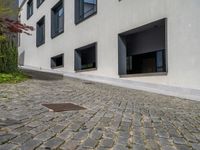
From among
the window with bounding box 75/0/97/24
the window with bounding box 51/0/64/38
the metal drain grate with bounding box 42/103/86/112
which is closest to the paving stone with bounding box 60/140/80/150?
the metal drain grate with bounding box 42/103/86/112

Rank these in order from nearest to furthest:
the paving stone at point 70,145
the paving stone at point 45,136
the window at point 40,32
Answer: the paving stone at point 70,145 → the paving stone at point 45,136 → the window at point 40,32

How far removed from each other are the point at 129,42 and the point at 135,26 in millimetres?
3879

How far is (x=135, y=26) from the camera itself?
12727mm

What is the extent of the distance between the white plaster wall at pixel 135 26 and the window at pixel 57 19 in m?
0.52

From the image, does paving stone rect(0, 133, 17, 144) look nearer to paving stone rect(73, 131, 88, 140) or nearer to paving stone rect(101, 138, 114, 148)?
paving stone rect(73, 131, 88, 140)

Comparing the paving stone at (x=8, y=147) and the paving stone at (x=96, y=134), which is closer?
the paving stone at (x=8, y=147)

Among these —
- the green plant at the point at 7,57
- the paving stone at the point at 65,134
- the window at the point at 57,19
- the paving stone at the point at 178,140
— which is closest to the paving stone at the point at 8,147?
the paving stone at the point at 65,134

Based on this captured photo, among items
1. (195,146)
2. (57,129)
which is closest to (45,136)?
(57,129)

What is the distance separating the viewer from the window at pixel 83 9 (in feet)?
59.3

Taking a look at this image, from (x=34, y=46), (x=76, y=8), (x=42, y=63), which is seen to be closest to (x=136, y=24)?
(x=76, y=8)

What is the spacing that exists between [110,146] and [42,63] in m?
24.8

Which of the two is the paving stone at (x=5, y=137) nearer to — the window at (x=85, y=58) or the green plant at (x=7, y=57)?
the green plant at (x=7, y=57)

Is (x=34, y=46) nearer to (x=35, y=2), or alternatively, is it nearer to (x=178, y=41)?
(x=35, y=2)

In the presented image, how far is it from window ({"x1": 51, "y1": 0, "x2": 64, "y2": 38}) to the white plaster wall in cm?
52
